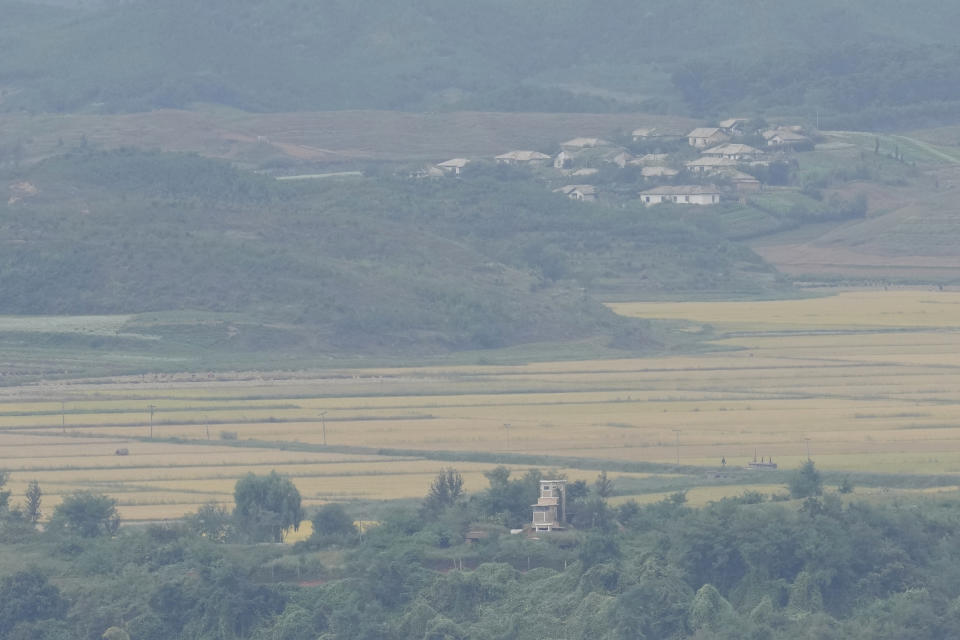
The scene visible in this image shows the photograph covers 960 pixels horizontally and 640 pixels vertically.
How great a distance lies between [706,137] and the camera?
14700 centimetres

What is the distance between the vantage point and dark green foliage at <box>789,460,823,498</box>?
158ft

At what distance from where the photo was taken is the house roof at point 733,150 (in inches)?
5527

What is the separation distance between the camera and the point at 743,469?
55.9m

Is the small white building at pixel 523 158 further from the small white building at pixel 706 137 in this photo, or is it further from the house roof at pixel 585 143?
the small white building at pixel 706 137

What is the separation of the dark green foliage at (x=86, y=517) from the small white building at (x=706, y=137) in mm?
98677

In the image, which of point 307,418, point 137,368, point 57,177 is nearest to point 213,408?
point 307,418

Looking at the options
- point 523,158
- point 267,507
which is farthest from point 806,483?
point 523,158

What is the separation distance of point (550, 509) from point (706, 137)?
10174 centimetres

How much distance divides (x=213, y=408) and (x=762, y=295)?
137 feet

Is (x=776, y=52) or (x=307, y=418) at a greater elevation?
(x=776, y=52)

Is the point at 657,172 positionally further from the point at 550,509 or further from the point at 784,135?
the point at 550,509

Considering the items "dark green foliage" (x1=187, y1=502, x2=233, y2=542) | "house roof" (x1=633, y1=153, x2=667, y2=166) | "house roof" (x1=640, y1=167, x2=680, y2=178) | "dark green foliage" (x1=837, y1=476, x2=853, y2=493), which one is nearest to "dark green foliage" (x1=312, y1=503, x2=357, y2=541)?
"dark green foliage" (x1=187, y1=502, x2=233, y2=542)

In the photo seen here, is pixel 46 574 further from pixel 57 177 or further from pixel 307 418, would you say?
pixel 57 177

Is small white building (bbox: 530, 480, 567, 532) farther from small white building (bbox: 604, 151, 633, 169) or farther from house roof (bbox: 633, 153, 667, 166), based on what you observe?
small white building (bbox: 604, 151, 633, 169)
